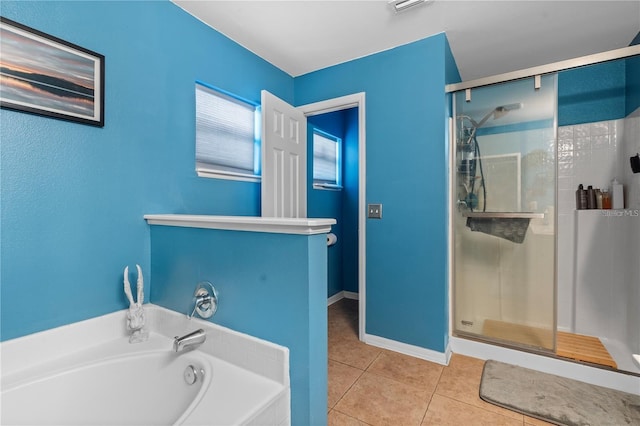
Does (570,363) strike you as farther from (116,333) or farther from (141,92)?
(141,92)

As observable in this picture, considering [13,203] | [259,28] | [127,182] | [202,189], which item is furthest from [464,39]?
[13,203]

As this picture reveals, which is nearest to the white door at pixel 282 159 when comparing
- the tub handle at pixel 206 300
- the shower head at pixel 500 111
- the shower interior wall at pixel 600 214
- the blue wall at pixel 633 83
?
the tub handle at pixel 206 300

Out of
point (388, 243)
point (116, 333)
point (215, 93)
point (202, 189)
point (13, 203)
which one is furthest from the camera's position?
point (388, 243)

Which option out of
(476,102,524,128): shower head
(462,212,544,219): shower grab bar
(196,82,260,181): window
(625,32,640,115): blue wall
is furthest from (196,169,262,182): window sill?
(625,32,640,115): blue wall

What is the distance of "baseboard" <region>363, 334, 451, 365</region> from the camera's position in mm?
2068

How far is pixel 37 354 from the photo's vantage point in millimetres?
1257

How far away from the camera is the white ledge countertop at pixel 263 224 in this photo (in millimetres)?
1045

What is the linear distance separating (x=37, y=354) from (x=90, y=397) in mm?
323

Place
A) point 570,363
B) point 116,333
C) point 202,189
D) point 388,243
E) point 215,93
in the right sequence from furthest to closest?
point 388,243, point 215,93, point 202,189, point 570,363, point 116,333

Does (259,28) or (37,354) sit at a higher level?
(259,28)

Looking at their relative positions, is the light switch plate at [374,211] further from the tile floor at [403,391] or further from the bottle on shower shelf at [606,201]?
the bottle on shower shelf at [606,201]

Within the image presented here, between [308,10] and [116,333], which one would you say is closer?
[116,333]

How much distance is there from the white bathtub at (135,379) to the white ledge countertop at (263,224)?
1.52 feet

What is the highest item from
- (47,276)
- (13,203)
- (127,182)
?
(127,182)
